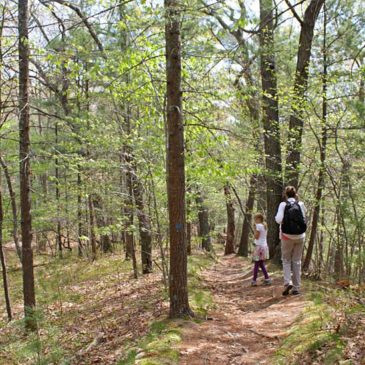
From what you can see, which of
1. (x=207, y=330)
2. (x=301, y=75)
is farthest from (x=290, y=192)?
(x=301, y=75)

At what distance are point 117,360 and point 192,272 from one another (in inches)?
264

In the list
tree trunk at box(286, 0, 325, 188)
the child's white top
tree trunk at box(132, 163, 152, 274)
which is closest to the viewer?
the child's white top

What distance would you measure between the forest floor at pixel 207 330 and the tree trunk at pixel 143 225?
61.4 inches

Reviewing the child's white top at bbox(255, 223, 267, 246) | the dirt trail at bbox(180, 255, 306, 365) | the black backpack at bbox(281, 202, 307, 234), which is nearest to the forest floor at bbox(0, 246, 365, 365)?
the dirt trail at bbox(180, 255, 306, 365)

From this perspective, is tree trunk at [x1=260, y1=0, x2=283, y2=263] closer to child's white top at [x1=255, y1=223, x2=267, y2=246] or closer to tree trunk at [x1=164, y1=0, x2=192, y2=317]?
child's white top at [x1=255, y1=223, x2=267, y2=246]

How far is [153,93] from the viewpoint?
307 inches

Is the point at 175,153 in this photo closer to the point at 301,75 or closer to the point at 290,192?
the point at 290,192

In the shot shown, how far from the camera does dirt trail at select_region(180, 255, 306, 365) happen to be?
4766 mm

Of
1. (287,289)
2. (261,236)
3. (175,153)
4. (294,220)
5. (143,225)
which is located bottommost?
(287,289)

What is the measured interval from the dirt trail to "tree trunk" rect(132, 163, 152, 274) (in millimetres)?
2483

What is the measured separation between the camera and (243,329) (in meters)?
5.82

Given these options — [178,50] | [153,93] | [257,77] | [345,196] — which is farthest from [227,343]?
[257,77]

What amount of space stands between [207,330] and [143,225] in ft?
17.2

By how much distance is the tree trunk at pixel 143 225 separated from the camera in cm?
917
